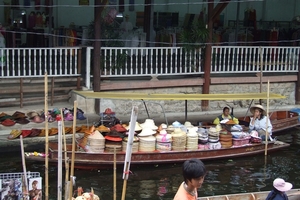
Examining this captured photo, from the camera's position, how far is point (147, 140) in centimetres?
1275

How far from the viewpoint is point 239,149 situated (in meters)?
13.8

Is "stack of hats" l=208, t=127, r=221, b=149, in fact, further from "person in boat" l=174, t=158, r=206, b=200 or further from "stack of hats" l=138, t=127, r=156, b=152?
"person in boat" l=174, t=158, r=206, b=200

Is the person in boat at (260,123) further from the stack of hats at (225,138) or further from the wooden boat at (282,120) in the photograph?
the stack of hats at (225,138)

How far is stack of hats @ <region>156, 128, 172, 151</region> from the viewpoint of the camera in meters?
12.9

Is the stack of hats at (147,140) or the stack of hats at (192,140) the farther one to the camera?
the stack of hats at (192,140)

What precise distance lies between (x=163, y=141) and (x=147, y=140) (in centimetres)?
40

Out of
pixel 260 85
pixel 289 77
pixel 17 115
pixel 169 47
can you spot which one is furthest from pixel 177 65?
pixel 17 115

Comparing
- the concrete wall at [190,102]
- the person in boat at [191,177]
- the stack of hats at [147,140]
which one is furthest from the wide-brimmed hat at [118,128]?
the person in boat at [191,177]

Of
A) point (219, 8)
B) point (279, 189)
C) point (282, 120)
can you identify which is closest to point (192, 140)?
point (282, 120)

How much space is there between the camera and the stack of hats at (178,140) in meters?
13.0

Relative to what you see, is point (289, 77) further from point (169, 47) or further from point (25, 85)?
point (25, 85)

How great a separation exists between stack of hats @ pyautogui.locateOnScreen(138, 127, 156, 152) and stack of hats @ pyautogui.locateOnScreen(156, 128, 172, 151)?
4.8 inches

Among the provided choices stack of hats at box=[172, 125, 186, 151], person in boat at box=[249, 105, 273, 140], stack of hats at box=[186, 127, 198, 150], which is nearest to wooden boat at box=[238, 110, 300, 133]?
person in boat at box=[249, 105, 273, 140]

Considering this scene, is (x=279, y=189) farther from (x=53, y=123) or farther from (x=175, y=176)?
(x=53, y=123)
